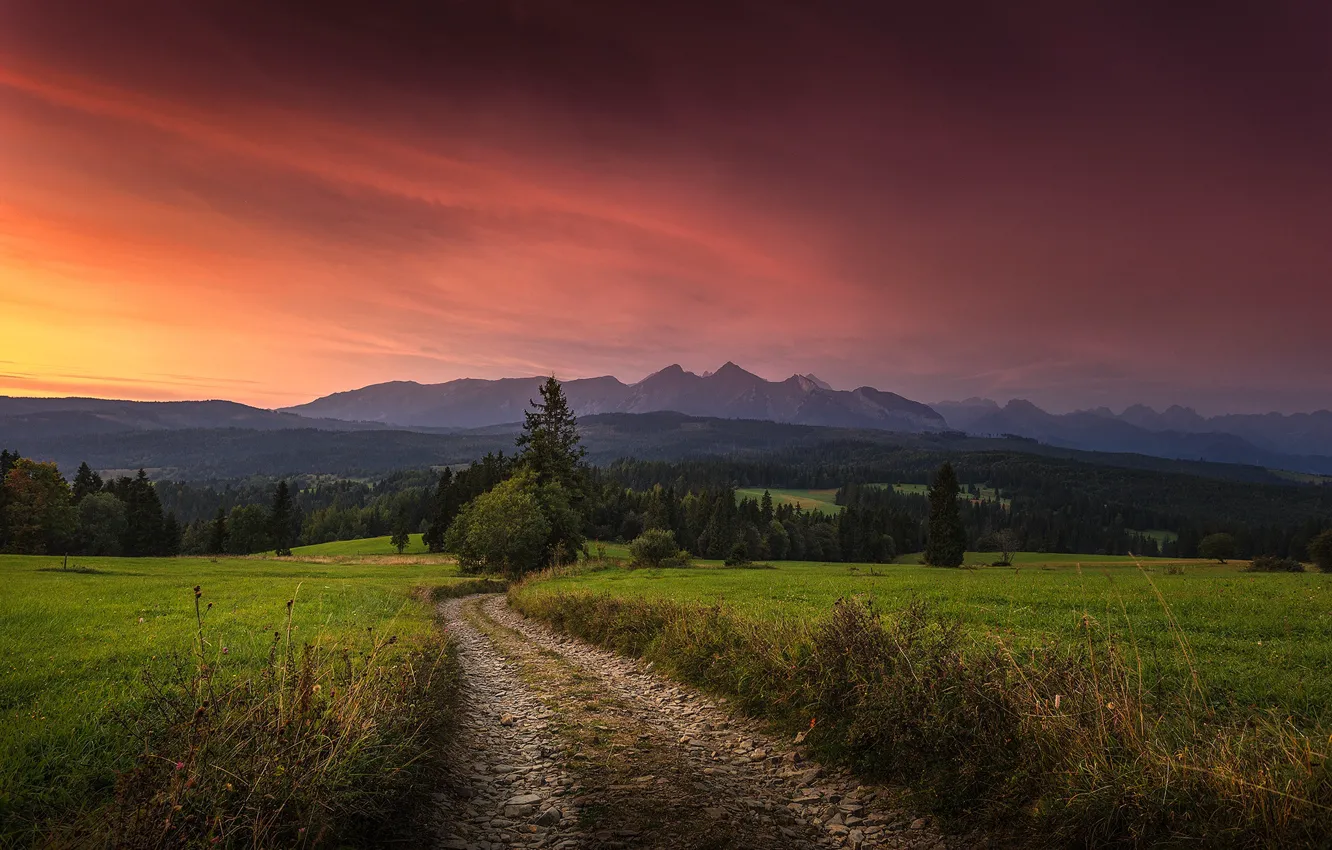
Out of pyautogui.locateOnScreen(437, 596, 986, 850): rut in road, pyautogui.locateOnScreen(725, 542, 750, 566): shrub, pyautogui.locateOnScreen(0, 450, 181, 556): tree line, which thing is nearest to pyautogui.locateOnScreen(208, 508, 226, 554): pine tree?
pyautogui.locateOnScreen(0, 450, 181, 556): tree line

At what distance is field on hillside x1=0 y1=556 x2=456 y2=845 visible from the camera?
625 cm

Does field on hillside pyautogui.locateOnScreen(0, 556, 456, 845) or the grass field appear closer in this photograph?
field on hillside pyautogui.locateOnScreen(0, 556, 456, 845)

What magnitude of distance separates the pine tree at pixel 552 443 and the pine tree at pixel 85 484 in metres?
83.1

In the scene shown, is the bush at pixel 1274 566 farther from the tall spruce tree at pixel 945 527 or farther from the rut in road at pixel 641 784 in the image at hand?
the rut in road at pixel 641 784

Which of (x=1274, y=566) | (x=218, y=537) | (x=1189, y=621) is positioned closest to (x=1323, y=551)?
(x=1274, y=566)

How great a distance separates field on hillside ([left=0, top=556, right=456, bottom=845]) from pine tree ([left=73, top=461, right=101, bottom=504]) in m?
88.9

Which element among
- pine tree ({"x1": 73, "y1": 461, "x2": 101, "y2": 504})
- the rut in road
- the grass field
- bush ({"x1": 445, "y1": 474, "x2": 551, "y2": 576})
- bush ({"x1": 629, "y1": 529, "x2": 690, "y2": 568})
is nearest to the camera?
the rut in road

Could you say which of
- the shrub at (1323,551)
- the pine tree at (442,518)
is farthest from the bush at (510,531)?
the shrub at (1323,551)

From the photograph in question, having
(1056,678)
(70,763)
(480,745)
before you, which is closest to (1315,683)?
(1056,678)

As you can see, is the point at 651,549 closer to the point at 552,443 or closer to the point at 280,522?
the point at 552,443

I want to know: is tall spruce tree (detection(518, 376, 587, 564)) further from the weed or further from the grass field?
the weed

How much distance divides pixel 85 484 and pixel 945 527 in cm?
14112

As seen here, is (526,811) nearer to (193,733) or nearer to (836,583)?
(193,733)

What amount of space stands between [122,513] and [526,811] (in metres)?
121
